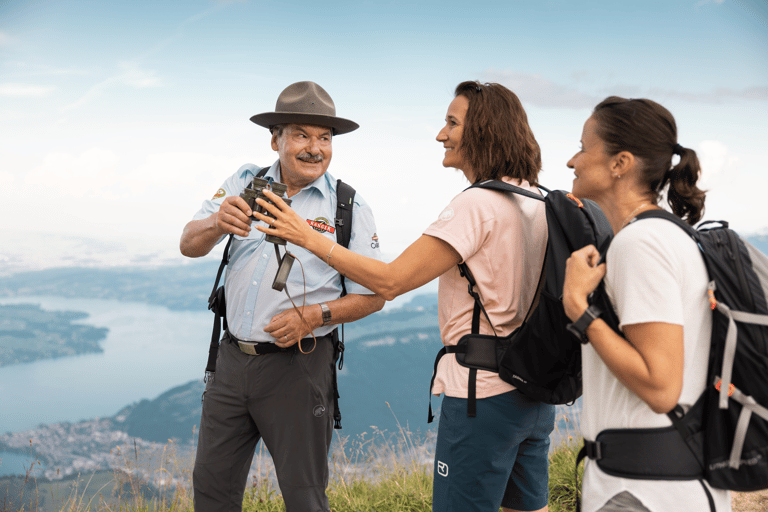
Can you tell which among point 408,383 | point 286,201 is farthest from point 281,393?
point 408,383

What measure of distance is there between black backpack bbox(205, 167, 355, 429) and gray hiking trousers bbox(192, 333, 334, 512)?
0.29ft

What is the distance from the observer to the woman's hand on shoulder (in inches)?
70.1

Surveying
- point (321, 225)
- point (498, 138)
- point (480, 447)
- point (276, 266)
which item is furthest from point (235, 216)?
point (480, 447)

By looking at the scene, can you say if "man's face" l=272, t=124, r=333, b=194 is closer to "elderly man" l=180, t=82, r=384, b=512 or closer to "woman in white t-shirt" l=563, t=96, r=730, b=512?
"elderly man" l=180, t=82, r=384, b=512

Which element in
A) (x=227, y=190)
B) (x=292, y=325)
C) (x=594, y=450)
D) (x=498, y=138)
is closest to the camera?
(x=594, y=450)

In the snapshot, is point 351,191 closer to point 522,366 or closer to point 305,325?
point 305,325

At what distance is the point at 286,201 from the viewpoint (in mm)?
2568

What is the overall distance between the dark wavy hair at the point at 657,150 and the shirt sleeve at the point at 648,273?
31 centimetres

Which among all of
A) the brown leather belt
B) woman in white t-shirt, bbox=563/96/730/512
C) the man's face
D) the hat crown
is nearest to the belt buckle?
the brown leather belt

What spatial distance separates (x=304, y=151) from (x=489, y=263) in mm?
1493

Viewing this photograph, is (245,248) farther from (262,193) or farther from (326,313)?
(262,193)

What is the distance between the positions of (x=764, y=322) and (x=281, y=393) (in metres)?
2.34

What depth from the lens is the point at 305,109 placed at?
3221 millimetres

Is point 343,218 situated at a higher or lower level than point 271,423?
higher
